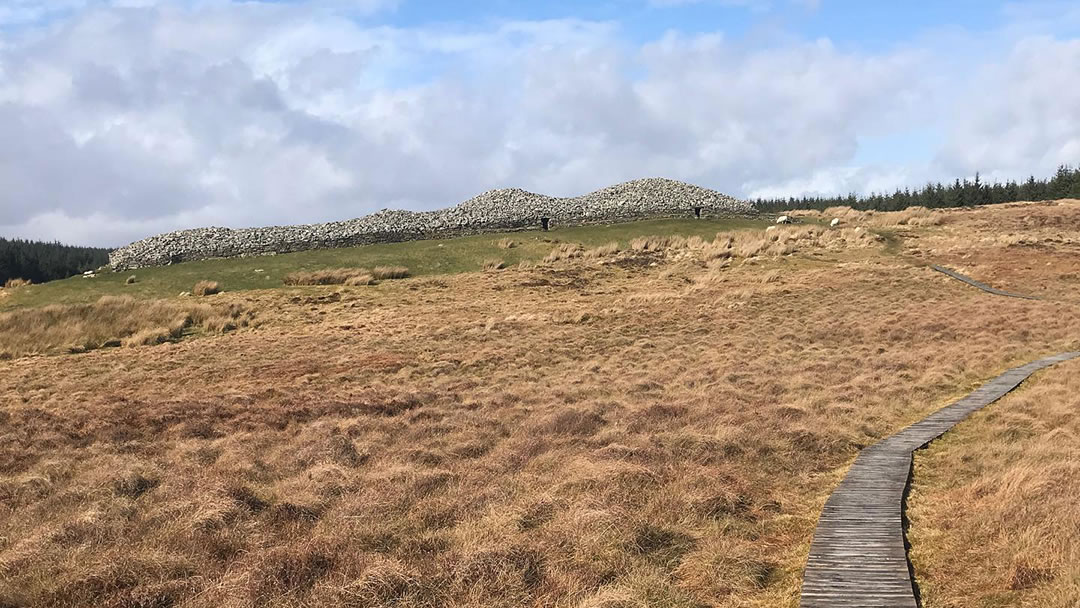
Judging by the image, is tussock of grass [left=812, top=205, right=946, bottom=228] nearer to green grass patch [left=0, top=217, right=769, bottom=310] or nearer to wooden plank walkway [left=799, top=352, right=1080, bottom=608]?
green grass patch [left=0, top=217, right=769, bottom=310]

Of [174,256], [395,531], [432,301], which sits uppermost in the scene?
[174,256]

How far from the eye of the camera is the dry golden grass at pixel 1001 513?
9.05 meters

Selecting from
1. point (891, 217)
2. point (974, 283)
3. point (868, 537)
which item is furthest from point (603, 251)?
point (868, 537)

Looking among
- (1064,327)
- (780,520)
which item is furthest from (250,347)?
(1064,327)

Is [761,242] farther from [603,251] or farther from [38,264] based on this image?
[38,264]

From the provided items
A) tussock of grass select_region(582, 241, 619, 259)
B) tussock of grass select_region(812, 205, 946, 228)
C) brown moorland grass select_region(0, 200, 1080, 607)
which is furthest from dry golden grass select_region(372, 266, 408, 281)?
tussock of grass select_region(812, 205, 946, 228)

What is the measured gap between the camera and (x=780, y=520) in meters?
12.2

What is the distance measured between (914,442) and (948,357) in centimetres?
1125

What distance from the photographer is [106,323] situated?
35.9 meters

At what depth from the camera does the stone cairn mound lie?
52.1 m

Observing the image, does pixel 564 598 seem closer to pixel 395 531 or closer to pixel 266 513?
pixel 395 531

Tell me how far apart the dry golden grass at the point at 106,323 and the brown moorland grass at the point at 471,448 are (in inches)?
106

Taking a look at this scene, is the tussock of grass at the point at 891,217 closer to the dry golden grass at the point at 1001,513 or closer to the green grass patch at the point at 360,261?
the green grass patch at the point at 360,261

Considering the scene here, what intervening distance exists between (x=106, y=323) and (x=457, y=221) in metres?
30.3
